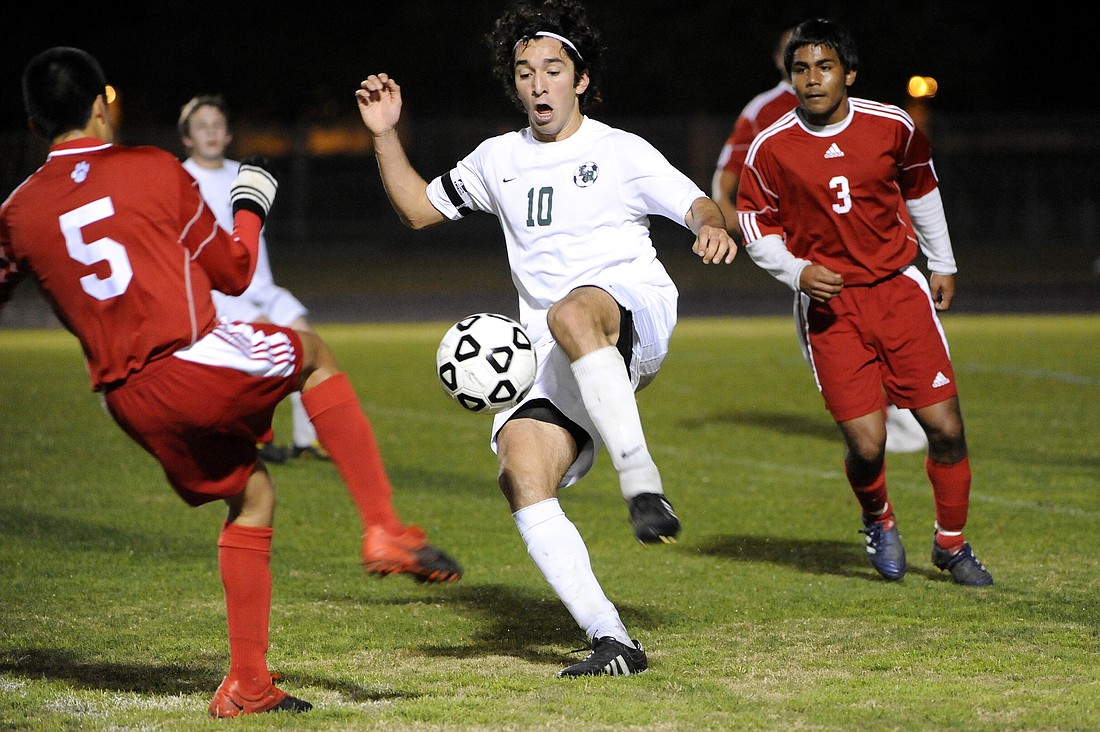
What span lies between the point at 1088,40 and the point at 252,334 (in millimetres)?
39430

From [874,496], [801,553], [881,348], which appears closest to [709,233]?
[881,348]

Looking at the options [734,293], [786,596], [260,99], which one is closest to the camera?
[786,596]

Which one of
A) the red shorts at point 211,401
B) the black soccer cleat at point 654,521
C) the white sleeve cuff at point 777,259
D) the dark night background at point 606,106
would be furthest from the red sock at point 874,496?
the dark night background at point 606,106

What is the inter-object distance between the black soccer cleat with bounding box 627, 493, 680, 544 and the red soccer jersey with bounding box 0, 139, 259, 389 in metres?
1.42

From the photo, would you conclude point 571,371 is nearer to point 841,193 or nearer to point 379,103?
point 379,103

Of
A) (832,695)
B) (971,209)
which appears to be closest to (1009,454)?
(832,695)

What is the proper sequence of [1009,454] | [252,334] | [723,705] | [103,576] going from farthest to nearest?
1. [1009,454]
2. [103,576]
3. [723,705]
4. [252,334]

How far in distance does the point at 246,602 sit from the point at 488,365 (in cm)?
112

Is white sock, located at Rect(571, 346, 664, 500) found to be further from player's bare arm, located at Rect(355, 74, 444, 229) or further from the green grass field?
player's bare arm, located at Rect(355, 74, 444, 229)

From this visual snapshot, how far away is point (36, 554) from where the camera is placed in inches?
289

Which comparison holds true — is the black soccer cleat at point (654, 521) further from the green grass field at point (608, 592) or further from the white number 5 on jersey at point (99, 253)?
the white number 5 on jersey at point (99, 253)

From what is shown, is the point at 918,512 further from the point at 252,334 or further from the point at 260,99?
the point at 260,99

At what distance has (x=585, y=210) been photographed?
5.29 m

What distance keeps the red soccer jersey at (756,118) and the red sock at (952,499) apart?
11.5 feet
